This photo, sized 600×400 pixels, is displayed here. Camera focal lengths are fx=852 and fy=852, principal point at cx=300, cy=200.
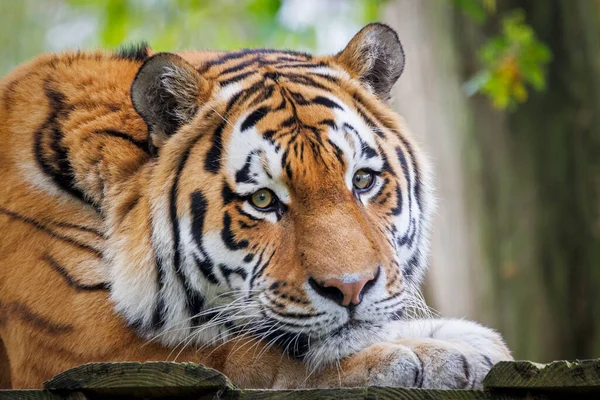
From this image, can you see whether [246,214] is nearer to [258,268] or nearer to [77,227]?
[258,268]

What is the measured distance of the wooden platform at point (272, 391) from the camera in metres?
1.82

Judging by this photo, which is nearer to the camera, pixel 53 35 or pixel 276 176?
pixel 276 176

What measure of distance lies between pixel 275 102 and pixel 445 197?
3115 mm

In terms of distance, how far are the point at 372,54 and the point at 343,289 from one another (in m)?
1.12

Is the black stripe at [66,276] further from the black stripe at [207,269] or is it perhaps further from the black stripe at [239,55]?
the black stripe at [239,55]

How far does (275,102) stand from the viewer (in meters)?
2.88

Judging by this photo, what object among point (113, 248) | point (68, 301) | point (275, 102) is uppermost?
point (275, 102)

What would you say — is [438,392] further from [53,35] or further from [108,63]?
[53,35]

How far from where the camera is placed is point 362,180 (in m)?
2.78

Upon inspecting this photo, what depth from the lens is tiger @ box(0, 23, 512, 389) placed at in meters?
2.51

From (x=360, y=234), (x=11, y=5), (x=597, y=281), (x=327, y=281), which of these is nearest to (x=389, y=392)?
(x=327, y=281)

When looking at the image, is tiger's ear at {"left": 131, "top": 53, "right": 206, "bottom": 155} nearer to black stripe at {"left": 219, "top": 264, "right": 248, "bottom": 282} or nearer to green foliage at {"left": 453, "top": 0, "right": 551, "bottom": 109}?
black stripe at {"left": 219, "top": 264, "right": 248, "bottom": 282}

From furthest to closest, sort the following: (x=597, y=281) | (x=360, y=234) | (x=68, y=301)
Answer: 1. (x=597, y=281)
2. (x=68, y=301)
3. (x=360, y=234)

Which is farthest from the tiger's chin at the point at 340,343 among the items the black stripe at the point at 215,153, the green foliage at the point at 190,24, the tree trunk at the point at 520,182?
the green foliage at the point at 190,24
